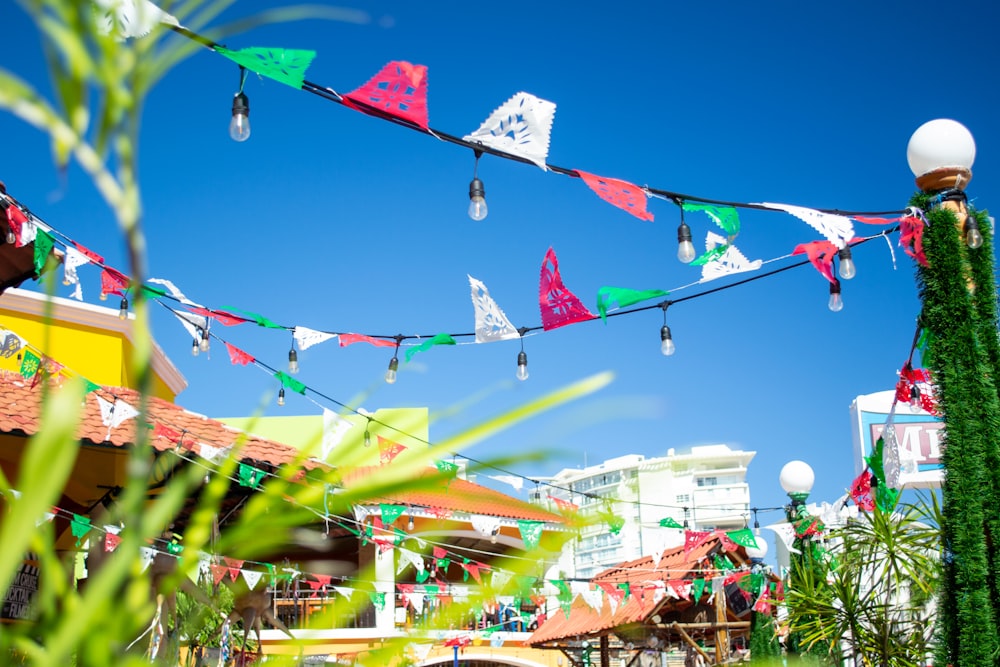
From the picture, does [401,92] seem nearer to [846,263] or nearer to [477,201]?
[477,201]

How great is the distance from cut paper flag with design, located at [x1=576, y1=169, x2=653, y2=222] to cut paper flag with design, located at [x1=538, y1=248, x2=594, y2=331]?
1.61 metres

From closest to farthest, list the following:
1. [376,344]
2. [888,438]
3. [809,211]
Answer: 1. [809,211]
2. [888,438]
3. [376,344]

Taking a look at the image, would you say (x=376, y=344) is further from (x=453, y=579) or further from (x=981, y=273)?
(x=453, y=579)

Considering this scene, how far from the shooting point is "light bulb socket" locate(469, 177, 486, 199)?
5.48 meters

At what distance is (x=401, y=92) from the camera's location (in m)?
4.75

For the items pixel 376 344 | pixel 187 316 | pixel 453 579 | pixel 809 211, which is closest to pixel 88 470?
pixel 187 316

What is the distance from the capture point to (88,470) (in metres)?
10.3

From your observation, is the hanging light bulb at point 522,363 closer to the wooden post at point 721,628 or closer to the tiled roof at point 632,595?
the tiled roof at point 632,595

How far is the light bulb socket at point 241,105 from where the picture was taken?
459cm

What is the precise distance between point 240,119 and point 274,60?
390 millimetres

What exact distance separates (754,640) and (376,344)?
7330mm

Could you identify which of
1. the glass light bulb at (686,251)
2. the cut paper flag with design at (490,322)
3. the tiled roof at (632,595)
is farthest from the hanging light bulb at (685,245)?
the tiled roof at (632,595)

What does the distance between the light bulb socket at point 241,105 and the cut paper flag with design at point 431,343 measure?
3661 mm

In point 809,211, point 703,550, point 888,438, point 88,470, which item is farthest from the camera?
point 703,550
